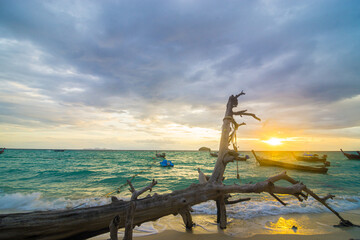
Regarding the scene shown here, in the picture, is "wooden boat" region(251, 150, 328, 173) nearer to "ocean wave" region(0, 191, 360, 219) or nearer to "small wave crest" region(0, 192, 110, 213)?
"ocean wave" region(0, 191, 360, 219)

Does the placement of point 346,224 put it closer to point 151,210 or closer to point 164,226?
point 164,226

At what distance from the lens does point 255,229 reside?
590 centimetres

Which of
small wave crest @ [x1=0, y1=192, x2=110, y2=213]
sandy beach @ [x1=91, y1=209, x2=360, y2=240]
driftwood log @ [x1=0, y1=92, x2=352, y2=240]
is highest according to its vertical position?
driftwood log @ [x1=0, y1=92, x2=352, y2=240]

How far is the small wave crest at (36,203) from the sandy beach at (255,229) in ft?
16.6

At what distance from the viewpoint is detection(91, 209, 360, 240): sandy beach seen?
5.29 meters

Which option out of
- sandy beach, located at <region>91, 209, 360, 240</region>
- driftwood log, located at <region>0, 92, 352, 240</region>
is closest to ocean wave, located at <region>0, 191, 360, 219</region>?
sandy beach, located at <region>91, 209, 360, 240</region>

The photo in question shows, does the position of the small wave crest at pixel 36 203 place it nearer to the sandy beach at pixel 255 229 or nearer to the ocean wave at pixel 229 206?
the ocean wave at pixel 229 206

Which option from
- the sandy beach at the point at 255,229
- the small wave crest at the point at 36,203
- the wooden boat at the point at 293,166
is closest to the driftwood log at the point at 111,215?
the sandy beach at the point at 255,229

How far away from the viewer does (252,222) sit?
6.61 m

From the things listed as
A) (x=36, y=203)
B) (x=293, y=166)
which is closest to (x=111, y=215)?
(x=36, y=203)

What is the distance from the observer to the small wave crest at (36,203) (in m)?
8.68

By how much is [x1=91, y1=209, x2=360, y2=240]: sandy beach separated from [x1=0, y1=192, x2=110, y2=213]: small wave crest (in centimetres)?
506

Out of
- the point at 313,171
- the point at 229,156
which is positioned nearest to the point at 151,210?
the point at 229,156

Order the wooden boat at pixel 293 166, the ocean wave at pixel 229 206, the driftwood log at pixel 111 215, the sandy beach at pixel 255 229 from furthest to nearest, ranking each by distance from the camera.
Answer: the wooden boat at pixel 293 166 → the ocean wave at pixel 229 206 → the sandy beach at pixel 255 229 → the driftwood log at pixel 111 215
